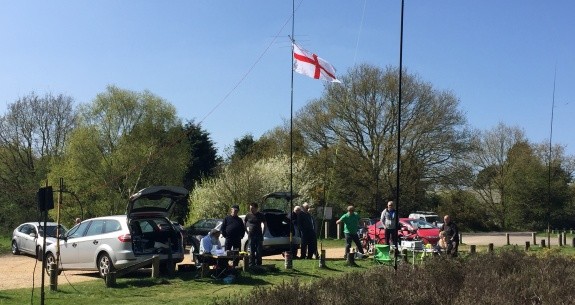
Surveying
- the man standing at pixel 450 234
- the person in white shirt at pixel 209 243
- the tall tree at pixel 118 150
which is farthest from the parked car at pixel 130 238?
the tall tree at pixel 118 150

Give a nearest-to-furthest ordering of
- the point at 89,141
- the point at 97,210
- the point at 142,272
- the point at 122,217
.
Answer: the point at 122,217
the point at 142,272
the point at 97,210
the point at 89,141

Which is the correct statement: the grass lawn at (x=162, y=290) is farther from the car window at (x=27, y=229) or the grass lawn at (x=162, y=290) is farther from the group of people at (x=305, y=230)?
the car window at (x=27, y=229)

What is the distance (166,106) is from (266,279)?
33.9 m

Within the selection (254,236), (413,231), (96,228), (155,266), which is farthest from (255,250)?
(413,231)

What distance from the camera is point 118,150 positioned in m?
42.0

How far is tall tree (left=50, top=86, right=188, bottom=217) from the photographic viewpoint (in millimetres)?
39938

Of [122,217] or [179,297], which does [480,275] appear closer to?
[179,297]

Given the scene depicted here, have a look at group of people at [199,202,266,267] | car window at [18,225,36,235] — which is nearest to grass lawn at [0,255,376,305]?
group of people at [199,202,266,267]

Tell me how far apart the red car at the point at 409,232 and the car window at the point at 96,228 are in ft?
33.5

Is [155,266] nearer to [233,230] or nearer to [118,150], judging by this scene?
[233,230]

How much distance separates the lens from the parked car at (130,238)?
15195mm

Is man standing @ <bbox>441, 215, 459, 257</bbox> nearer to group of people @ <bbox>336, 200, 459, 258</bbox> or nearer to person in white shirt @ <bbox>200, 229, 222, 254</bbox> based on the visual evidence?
group of people @ <bbox>336, 200, 459, 258</bbox>

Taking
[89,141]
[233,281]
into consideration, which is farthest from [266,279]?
[89,141]

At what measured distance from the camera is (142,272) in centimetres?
1706
